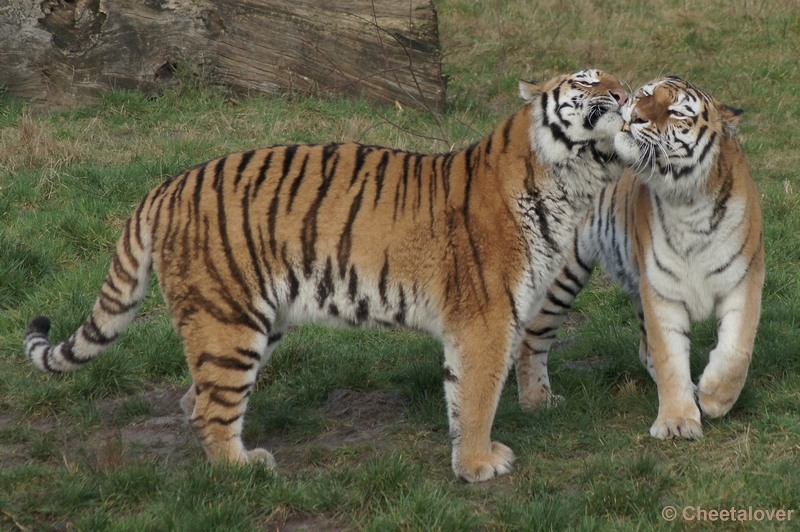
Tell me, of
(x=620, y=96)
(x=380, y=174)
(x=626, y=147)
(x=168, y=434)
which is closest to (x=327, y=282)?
(x=380, y=174)

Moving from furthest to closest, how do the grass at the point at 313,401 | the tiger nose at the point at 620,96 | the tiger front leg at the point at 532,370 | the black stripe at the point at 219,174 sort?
1. the tiger front leg at the point at 532,370
2. the black stripe at the point at 219,174
3. the tiger nose at the point at 620,96
4. the grass at the point at 313,401

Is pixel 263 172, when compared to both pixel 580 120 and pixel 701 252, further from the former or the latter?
pixel 701 252

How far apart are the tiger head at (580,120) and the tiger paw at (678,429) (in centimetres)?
122

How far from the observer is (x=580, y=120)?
397 cm

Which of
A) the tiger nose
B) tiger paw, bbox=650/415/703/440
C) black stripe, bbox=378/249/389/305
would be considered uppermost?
the tiger nose

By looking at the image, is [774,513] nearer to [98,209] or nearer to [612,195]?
[612,195]

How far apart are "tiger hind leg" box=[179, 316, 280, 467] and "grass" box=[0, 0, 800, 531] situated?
0.18 metres

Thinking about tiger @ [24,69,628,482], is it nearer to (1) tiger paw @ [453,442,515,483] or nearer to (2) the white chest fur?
(1) tiger paw @ [453,442,515,483]

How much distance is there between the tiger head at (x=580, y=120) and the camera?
3.97 meters

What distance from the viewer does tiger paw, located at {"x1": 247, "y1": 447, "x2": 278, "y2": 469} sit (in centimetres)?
400

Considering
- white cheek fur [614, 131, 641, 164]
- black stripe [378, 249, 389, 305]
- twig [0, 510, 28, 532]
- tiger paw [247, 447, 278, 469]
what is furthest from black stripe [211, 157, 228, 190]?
white cheek fur [614, 131, 641, 164]

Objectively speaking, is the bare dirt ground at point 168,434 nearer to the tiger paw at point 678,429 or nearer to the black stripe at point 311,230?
the black stripe at point 311,230

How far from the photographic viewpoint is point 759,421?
4246mm

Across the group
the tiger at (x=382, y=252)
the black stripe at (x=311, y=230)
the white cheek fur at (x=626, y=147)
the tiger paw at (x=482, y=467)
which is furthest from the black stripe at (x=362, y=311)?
the white cheek fur at (x=626, y=147)
